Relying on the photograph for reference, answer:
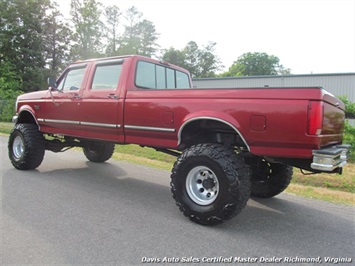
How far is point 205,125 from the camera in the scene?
412 cm

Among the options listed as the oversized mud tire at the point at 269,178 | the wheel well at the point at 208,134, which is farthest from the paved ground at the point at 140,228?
the wheel well at the point at 208,134

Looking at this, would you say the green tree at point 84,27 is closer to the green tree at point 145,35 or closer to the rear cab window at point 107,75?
the green tree at point 145,35

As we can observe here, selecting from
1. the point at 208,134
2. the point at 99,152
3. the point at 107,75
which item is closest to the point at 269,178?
the point at 208,134

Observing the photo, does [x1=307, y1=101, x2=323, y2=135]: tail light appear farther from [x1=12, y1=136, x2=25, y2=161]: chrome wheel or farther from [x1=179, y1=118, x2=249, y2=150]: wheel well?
[x1=12, y1=136, x2=25, y2=161]: chrome wheel

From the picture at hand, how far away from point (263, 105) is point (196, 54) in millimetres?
69792

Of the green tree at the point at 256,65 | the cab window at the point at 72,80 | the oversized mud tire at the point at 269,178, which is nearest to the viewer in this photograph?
the oversized mud tire at the point at 269,178

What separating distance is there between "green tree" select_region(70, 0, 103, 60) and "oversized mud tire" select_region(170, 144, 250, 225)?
4670 centimetres

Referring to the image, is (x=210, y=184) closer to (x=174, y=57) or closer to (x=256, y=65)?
(x=174, y=57)

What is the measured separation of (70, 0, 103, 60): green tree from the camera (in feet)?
155

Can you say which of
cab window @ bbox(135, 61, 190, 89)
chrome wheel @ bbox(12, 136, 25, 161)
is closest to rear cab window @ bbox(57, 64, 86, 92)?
cab window @ bbox(135, 61, 190, 89)

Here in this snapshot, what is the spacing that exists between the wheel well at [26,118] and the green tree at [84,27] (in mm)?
42682

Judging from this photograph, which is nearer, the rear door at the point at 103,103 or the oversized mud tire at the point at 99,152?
the rear door at the point at 103,103

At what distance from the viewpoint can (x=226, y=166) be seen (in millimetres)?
3580

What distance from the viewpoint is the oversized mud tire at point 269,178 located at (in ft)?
15.3
